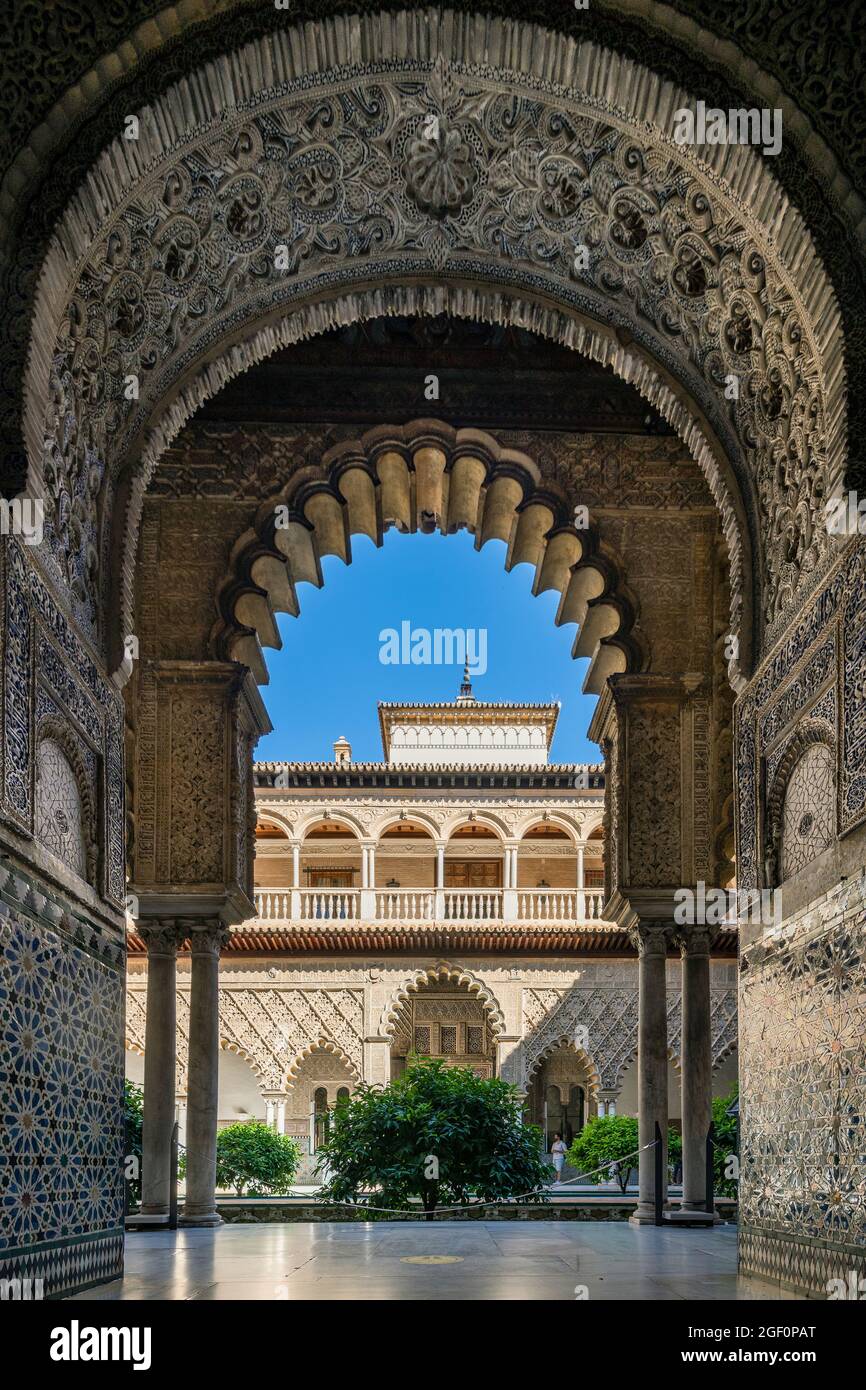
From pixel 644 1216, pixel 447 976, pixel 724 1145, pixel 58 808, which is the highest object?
pixel 58 808

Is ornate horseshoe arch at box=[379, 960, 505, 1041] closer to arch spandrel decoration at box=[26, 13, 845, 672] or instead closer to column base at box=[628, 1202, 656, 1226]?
column base at box=[628, 1202, 656, 1226]

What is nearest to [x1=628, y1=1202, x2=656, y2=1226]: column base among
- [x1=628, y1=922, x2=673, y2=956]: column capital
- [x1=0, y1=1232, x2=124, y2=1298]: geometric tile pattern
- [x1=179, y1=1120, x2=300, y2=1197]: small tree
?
[x1=628, y1=922, x2=673, y2=956]: column capital

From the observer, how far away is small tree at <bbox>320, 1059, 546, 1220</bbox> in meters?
10.9

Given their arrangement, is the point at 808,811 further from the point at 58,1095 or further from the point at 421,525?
the point at 421,525

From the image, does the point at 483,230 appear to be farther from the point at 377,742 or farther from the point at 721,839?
the point at 377,742

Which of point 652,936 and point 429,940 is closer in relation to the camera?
point 652,936

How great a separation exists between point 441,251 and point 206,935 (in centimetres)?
580

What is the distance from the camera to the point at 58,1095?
562 cm

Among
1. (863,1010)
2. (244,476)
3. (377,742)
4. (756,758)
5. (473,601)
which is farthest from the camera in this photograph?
(377,742)

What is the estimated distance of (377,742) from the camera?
4003cm

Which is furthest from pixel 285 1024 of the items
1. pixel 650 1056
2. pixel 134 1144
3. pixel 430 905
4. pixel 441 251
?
pixel 441 251

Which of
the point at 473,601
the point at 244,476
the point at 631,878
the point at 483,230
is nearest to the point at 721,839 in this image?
the point at 631,878

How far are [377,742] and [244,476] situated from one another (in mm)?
29382

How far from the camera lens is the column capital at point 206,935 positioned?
437 inches
